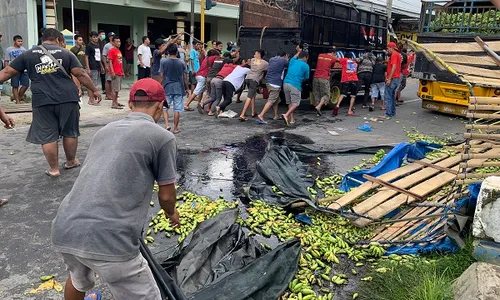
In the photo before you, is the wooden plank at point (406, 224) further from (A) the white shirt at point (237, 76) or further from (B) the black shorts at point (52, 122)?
(A) the white shirt at point (237, 76)

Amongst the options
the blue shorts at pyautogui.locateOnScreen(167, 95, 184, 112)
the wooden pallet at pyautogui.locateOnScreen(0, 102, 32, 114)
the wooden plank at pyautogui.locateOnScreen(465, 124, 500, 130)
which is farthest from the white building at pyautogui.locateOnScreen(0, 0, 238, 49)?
the wooden plank at pyautogui.locateOnScreen(465, 124, 500, 130)

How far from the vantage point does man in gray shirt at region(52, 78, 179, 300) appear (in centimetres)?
225

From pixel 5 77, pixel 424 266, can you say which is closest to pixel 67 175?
pixel 5 77

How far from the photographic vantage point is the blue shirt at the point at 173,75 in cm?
870

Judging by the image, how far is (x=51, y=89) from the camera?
565 centimetres

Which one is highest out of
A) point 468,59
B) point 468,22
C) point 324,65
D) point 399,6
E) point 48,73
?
point 399,6

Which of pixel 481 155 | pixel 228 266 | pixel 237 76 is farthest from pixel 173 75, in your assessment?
pixel 481 155

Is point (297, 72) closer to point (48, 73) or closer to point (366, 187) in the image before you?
point (366, 187)

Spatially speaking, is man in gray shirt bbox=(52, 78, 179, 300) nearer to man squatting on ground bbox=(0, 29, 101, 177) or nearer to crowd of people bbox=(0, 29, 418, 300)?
crowd of people bbox=(0, 29, 418, 300)

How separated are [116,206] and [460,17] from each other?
449 inches

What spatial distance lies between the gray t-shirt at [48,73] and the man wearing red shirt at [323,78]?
7307 mm

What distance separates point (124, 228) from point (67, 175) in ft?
13.9

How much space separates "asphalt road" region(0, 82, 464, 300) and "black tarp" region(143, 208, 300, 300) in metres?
1.03

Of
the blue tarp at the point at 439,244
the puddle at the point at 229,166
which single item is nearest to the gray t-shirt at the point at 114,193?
the blue tarp at the point at 439,244
